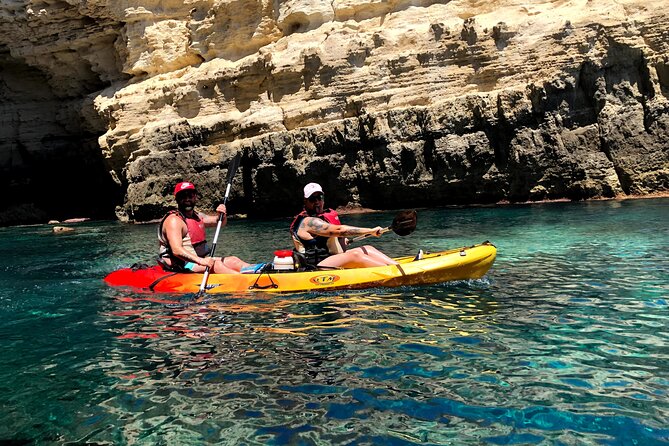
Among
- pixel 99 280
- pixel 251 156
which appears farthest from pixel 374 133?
pixel 99 280

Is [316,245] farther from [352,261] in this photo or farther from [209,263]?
[209,263]

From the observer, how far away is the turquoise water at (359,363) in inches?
128

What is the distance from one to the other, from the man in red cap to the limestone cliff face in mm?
12667

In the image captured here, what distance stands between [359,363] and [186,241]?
172 inches

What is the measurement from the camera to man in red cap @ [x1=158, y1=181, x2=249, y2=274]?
304 inches

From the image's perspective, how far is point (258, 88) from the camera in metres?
23.5

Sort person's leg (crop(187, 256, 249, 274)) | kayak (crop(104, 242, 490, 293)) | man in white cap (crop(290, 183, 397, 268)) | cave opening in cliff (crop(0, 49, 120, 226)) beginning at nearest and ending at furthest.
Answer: kayak (crop(104, 242, 490, 293)) → man in white cap (crop(290, 183, 397, 268)) → person's leg (crop(187, 256, 249, 274)) → cave opening in cliff (crop(0, 49, 120, 226))

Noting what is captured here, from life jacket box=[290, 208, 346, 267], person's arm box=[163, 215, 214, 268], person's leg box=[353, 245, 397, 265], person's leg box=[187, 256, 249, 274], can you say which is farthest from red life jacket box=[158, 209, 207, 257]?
person's leg box=[353, 245, 397, 265]

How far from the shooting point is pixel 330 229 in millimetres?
7145

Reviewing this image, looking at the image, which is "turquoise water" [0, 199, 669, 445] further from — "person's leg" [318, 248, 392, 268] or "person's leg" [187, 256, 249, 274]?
"person's leg" [187, 256, 249, 274]

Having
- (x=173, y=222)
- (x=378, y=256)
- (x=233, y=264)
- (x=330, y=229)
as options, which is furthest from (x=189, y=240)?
(x=378, y=256)

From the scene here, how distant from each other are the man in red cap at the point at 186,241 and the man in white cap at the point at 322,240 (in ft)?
3.92

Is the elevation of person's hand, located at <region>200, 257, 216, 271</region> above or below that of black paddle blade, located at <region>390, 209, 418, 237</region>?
below

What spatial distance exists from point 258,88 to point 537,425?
21852mm
